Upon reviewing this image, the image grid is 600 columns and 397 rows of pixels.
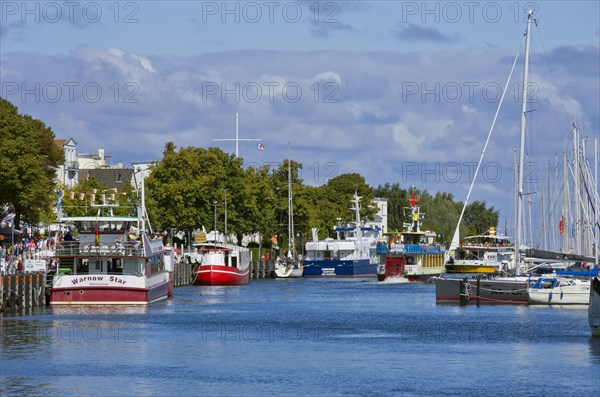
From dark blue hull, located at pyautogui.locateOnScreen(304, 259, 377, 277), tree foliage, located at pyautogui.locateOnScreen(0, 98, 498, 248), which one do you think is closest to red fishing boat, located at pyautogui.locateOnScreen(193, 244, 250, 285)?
tree foliage, located at pyautogui.locateOnScreen(0, 98, 498, 248)

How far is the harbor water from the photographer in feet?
172

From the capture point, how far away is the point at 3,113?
360 feet

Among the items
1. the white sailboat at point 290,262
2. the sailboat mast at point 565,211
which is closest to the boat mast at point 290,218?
the white sailboat at point 290,262

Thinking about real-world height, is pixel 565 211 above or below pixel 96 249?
above

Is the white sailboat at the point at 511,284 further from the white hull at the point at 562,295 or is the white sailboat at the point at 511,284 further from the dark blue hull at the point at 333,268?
the dark blue hull at the point at 333,268

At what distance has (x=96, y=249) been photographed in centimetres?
8669

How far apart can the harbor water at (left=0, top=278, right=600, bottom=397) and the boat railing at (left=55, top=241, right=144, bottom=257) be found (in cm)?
357

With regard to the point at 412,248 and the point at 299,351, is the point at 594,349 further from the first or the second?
the point at 412,248

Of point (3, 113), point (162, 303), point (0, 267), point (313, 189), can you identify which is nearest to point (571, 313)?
point (162, 303)

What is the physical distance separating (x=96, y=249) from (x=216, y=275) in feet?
158

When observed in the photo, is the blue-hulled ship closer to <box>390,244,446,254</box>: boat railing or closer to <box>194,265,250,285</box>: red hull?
<box>390,244,446,254</box>: boat railing

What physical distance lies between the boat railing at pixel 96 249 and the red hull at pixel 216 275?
150 feet

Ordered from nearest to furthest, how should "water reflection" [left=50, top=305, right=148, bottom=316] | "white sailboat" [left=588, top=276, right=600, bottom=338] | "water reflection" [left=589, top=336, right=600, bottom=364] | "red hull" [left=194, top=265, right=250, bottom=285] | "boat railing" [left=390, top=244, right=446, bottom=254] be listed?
"water reflection" [left=589, top=336, right=600, bottom=364] → "white sailboat" [left=588, top=276, right=600, bottom=338] → "water reflection" [left=50, top=305, right=148, bottom=316] → "red hull" [left=194, top=265, right=250, bottom=285] → "boat railing" [left=390, top=244, right=446, bottom=254]

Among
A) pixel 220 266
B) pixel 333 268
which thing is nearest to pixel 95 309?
pixel 220 266
